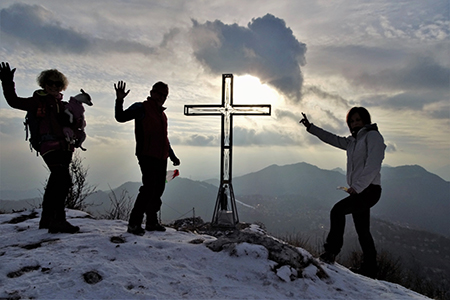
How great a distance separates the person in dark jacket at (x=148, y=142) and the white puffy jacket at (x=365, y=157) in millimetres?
2599

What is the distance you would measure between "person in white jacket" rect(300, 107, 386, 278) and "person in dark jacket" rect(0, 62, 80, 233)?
136 inches

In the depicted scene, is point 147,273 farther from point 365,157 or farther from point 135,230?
point 365,157

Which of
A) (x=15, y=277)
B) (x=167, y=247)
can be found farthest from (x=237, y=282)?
(x=15, y=277)

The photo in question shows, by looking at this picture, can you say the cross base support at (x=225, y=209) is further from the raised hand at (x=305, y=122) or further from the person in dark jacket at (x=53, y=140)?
the person in dark jacket at (x=53, y=140)

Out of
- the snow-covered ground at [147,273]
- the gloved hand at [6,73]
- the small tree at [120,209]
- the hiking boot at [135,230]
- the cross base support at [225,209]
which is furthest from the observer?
the cross base support at [225,209]

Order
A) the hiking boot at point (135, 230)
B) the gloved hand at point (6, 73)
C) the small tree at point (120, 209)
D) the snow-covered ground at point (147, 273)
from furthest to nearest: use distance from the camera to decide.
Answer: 1. the small tree at point (120, 209)
2. the hiking boot at point (135, 230)
3. the gloved hand at point (6, 73)
4. the snow-covered ground at point (147, 273)

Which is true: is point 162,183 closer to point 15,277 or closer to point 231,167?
point 15,277

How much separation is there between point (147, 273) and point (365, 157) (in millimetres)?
2972

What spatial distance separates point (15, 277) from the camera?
8.29 feet

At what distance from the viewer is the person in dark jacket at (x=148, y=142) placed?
13.2ft

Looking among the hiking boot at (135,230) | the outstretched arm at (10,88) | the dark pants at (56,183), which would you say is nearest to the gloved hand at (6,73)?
the outstretched arm at (10,88)

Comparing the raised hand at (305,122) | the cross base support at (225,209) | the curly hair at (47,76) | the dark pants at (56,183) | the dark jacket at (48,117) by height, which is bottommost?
the cross base support at (225,209)

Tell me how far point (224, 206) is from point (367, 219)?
5.03m

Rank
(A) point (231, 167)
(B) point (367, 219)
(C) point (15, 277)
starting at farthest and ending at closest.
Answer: (A) point (231, 167) < (B) point (367, 219) < (C) point (15, 277)
